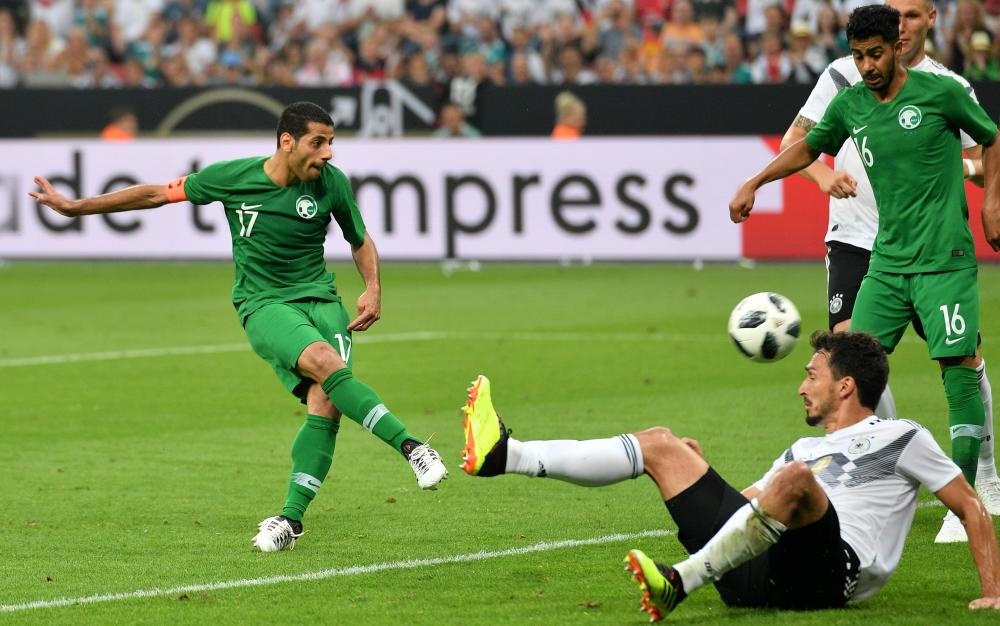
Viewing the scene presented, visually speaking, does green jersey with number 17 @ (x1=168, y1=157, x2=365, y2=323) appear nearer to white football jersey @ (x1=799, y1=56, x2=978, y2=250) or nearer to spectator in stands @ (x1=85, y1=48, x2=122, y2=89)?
white football jersey @ (x1=799, y1=56, x2=978, y2=250)

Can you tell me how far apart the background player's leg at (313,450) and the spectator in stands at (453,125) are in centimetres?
1335

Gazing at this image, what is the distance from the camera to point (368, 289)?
A: 7.86 m

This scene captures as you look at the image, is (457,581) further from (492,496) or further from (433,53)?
(433,53)

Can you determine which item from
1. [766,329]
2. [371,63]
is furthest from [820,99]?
[371,63]

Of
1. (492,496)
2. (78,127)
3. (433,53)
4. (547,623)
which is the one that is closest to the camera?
(547,623)

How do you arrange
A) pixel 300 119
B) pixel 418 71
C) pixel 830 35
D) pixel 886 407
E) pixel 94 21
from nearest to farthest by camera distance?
pixel 300 119 → pixel 886 407 → pixel 830 35 → pixel 418 71 → pixel 94 21

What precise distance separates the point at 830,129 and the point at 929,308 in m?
0.87

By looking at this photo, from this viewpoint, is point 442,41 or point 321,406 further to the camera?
point 442,41

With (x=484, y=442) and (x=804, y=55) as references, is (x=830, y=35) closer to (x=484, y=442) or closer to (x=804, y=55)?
(x=804, y=55)

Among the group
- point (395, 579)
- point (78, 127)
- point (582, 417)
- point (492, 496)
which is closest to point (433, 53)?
point (78, 127)

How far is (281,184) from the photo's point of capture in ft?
25.3

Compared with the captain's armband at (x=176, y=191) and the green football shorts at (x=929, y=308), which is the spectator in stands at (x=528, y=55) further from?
the green football shorts at (x=929, y=308)

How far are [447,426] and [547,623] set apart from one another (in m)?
4.67

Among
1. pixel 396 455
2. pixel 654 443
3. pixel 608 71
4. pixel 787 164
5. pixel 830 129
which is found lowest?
pixel 396 455
